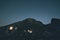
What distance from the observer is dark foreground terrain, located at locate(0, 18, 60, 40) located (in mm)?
5091

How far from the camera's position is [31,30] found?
5727 millimetres

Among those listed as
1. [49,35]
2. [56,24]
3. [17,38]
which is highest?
[56,24]

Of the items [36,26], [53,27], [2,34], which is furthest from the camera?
[36,26]

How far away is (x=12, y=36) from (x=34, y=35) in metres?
1.22

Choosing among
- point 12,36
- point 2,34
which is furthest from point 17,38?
point 2,34

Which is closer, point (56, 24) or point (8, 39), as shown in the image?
point (56, 24)

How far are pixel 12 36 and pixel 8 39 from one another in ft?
1.83

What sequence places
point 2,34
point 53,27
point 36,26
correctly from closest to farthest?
point 53,27 → point 2,34 → point 36,26

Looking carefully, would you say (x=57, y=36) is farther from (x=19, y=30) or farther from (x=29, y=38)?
(x=19, y=30)

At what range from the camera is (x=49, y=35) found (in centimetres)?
528

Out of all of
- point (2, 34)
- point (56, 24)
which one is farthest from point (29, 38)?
point (56, 24)

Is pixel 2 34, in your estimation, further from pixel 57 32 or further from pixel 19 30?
pixel 57 32

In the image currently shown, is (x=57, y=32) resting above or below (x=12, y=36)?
above

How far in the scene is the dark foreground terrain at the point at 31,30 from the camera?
509 cm
